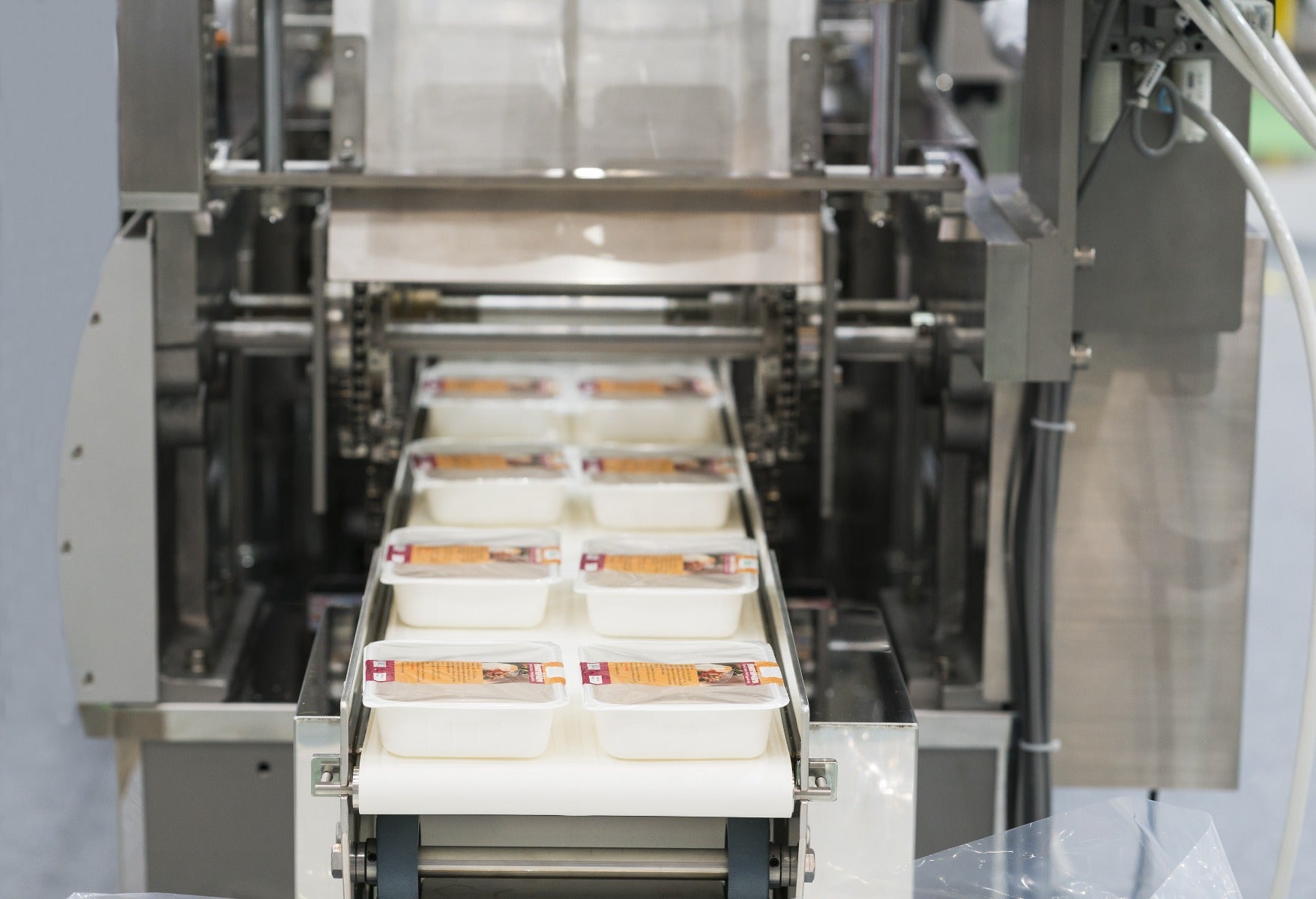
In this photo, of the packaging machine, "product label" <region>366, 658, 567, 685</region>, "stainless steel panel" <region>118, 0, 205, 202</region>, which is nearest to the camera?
"product label" <region>366, 658, 567, 685</region>

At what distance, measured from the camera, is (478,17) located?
90.0 inches

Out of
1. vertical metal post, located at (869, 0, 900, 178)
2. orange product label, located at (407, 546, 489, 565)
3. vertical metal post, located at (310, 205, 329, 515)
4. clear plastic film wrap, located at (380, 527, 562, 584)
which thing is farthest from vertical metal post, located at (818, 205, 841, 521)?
vertical metal post, located at (310, 205, 329, 515)

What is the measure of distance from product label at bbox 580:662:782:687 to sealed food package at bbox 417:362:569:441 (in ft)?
2.94

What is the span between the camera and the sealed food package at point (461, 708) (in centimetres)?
177

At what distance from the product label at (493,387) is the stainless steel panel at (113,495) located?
61 centimetres

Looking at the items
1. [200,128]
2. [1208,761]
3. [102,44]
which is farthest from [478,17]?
[1208,761]

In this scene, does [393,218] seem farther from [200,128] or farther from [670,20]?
[670,20]

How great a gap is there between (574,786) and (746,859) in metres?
0.22

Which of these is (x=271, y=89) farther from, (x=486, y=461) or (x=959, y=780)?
(x=959, y=780)

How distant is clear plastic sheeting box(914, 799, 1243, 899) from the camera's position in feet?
6.61

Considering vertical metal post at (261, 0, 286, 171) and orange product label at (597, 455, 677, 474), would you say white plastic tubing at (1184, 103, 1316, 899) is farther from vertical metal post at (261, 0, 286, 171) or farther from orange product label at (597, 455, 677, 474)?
vertical metal post at (261, 0, 286, 171)

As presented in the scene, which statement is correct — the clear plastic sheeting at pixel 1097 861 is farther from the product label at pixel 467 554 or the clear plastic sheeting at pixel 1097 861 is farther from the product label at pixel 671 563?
the product label at pixel 467 554

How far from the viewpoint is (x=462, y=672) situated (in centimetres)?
187

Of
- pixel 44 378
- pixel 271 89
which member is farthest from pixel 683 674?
pixel 44 378
